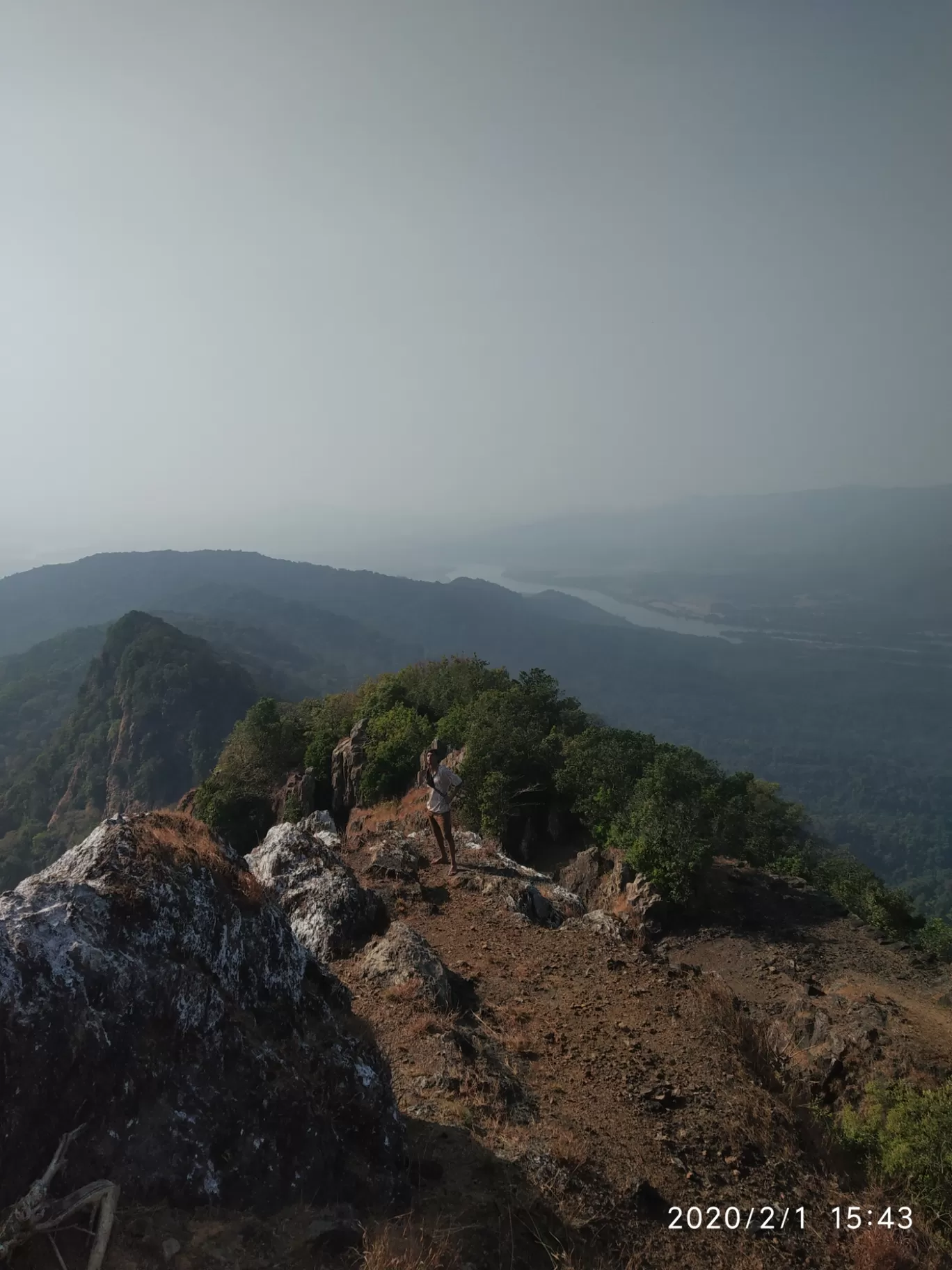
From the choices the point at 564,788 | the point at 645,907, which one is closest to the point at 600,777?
the point at 564,788

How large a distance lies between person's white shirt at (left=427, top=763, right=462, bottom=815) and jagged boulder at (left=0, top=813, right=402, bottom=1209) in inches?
306

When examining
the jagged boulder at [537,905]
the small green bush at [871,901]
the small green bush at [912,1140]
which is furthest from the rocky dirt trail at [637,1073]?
the small green bush at [871,901]

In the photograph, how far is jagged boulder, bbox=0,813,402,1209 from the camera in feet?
13.3

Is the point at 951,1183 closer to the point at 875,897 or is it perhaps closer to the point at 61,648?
the point at 875,897

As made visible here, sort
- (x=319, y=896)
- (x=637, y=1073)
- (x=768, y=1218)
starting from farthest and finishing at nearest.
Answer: (x=319, y=896), (x=637, y=1073), (x=768, y=1218)

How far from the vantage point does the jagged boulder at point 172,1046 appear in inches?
159

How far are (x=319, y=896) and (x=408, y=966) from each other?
2.37 metres

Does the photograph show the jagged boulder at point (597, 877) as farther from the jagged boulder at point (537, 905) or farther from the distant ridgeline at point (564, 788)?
the jagged boulder at point (537, 905)

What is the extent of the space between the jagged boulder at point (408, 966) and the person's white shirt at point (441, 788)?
4.21 metres

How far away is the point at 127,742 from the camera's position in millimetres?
103625

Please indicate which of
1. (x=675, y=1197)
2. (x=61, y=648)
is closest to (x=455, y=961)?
(x=675, y=1197)

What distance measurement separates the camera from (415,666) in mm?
35875

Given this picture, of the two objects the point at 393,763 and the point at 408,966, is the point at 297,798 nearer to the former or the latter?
the point at 393,763

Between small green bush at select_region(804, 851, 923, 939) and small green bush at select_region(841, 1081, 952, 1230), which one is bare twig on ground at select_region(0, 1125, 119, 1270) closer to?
small green bush at select_region(841, 1081, 952, 1230)
